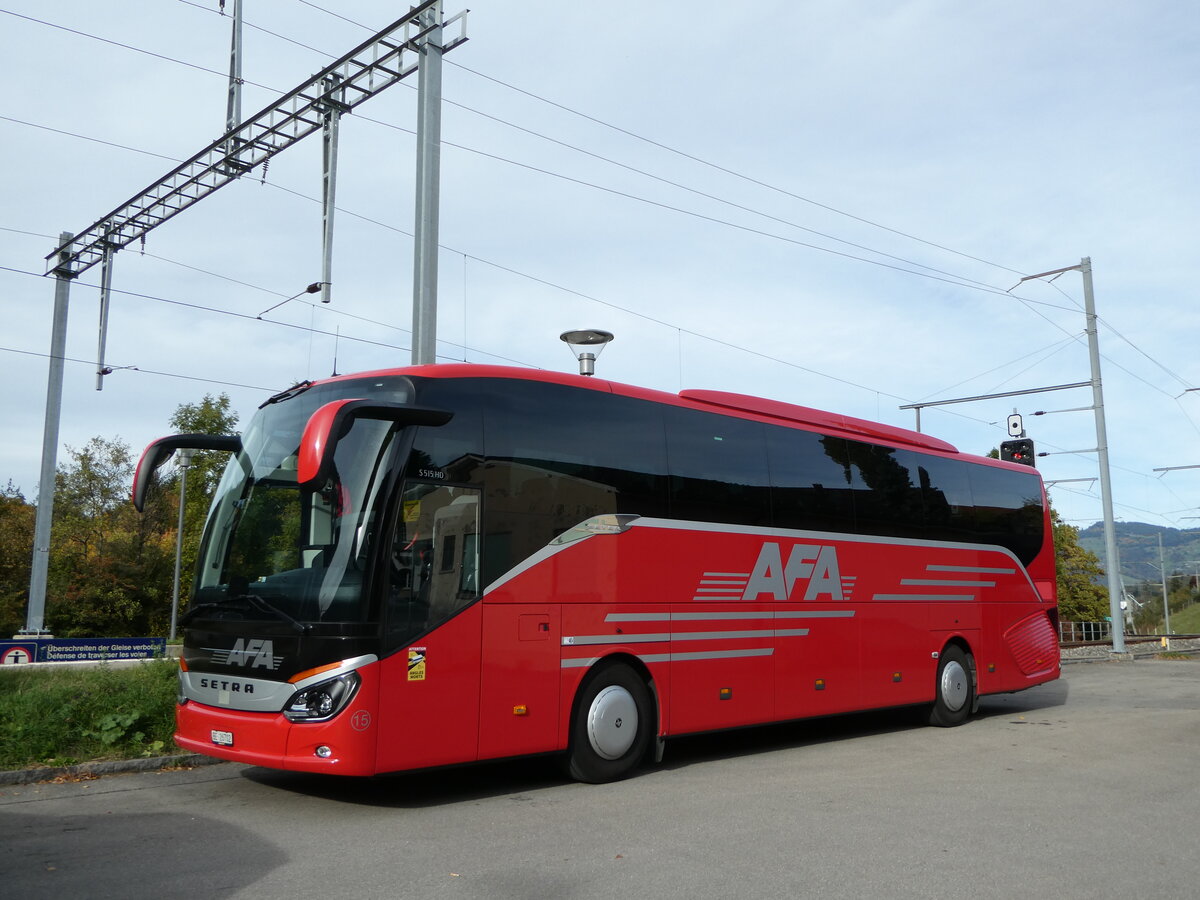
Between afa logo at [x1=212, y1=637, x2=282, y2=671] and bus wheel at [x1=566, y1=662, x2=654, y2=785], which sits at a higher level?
afa logo at [x1=212, y1=637, x2=282, y2=671]

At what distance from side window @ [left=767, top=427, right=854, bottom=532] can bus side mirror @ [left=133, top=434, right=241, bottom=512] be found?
5.76m

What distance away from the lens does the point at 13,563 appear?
4400 centimetres

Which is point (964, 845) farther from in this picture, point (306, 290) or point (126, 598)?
point (126, 598)

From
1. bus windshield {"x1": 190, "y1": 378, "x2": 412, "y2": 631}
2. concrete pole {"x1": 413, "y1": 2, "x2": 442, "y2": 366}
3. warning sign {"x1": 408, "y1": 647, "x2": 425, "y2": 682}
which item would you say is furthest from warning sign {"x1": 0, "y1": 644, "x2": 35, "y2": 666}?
warning sign {"x1": 408, "y1": 647, "x2": 425, "y2": 682}

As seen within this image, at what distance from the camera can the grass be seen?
930 cm

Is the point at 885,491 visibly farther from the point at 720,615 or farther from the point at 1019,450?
the point at 1019,450

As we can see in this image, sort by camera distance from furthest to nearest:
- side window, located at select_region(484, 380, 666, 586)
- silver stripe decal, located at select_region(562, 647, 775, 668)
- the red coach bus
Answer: silver stripe decal, located at select_region(562, 647, 775, 668) → side window, located at select_region(484, 380, 666, 586) → the red coach bus

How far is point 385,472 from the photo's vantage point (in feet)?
26.8

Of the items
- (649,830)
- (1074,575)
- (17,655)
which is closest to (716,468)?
(649,830)

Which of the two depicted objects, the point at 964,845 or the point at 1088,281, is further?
the point at 1088,281

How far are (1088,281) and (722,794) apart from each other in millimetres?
28697

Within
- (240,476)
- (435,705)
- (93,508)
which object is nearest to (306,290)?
(240,476)

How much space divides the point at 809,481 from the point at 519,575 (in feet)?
→ 15.5

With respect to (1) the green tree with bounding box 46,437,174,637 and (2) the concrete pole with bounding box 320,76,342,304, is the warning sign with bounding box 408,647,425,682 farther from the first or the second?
(1) the green tree with bounding box 46,437,174,637
